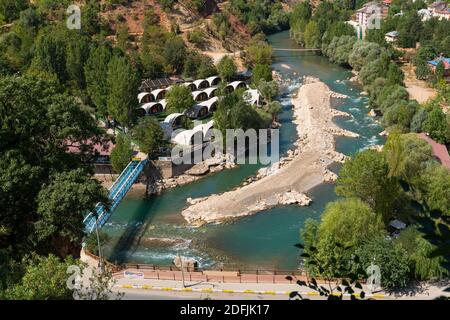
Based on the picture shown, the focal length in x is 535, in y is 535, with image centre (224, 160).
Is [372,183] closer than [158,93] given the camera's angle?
Yes

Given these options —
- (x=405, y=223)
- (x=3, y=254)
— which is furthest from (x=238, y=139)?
(x=3, y=254)

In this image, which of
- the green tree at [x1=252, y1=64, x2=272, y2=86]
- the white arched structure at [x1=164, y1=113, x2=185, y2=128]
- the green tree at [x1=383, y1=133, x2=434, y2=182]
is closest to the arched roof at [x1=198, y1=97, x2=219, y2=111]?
the white arched structure at [x1=164, y1=113, x2=185, y2=128]

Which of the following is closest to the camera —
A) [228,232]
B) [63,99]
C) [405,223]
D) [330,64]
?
[63,99]

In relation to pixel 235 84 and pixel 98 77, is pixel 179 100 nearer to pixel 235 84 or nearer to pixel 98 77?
pixel 98 77

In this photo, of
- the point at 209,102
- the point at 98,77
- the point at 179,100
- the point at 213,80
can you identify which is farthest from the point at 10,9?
the point at 209,102

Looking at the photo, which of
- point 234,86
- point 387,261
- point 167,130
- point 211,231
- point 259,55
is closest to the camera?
point 387,261

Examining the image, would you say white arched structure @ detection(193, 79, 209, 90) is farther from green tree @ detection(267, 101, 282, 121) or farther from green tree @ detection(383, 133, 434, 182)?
green tree @ detection(383, 133, 434, 182)

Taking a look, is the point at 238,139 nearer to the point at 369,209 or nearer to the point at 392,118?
the point at 392,118
